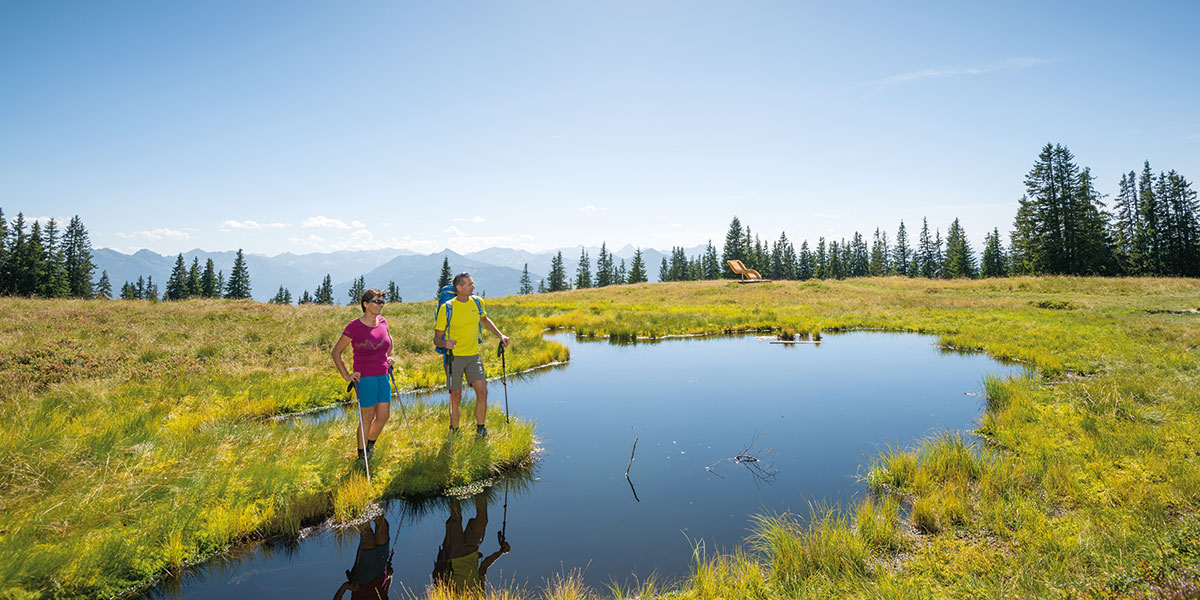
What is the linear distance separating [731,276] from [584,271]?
49.0 metres

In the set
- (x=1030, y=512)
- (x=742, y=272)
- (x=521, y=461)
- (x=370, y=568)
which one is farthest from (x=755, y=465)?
(x=742, y=272)

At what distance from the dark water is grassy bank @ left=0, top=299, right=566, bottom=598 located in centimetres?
46

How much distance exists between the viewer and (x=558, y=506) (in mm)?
6539

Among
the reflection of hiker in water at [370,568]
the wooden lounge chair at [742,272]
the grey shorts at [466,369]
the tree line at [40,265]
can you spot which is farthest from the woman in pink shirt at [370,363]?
the tree line at [40,265]

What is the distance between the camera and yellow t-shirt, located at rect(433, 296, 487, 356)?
8070mm

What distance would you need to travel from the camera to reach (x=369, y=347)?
23.1ft

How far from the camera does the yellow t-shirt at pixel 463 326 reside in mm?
8070

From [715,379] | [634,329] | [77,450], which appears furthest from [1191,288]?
[77,450]

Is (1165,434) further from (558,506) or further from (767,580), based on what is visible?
(558,506)

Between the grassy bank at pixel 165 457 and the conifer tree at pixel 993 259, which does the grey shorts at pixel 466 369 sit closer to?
the grassy bank at pixel 165 457

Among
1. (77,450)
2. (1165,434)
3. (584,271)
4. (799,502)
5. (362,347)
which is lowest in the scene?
(799,502)

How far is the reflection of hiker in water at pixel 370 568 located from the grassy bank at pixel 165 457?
53 cm

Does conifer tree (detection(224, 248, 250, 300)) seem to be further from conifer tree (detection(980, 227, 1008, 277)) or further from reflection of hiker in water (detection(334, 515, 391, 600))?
conifer tree (detection(980, 227, 1008, 277))

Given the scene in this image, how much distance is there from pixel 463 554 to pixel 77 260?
121 metres
